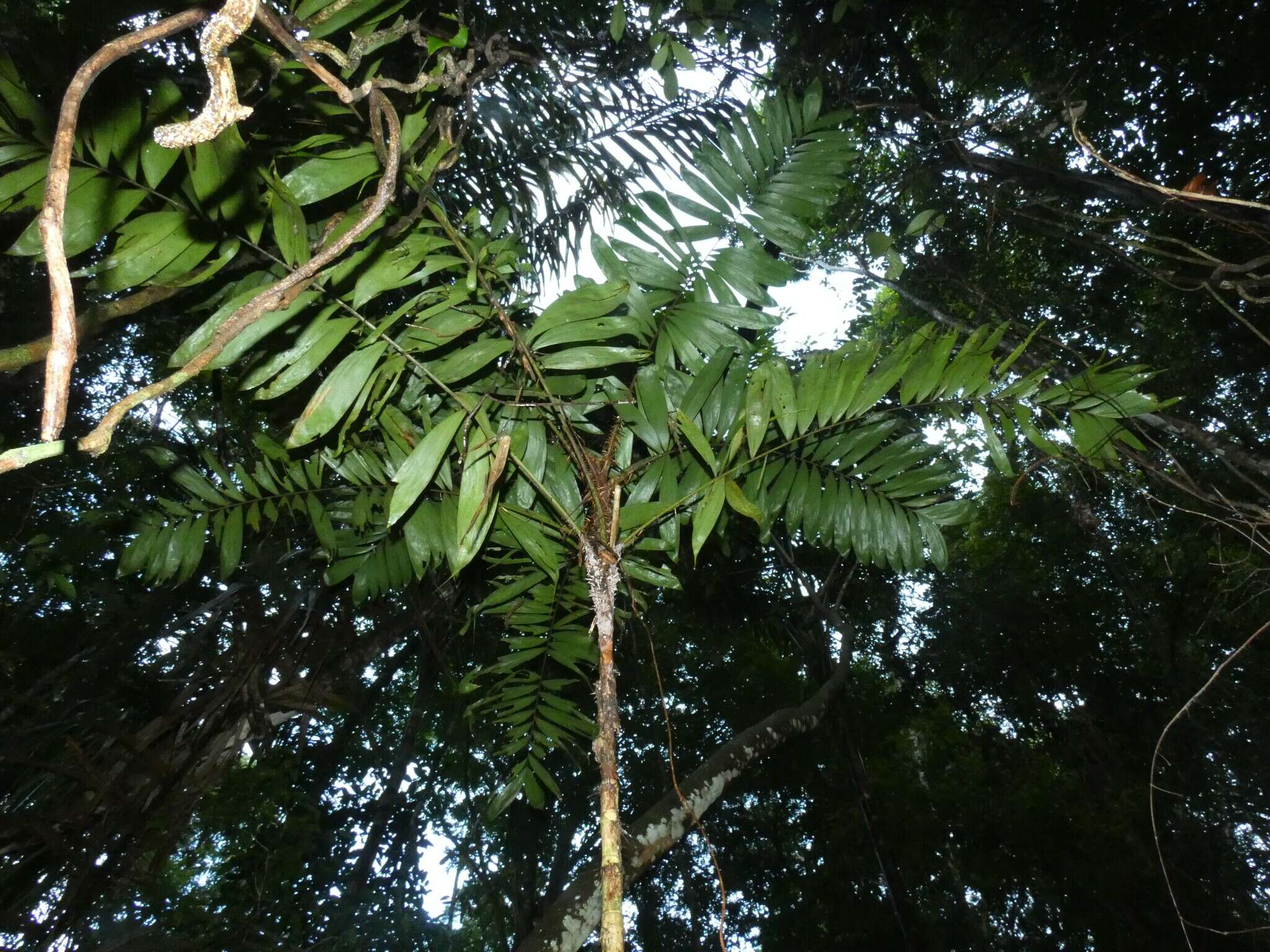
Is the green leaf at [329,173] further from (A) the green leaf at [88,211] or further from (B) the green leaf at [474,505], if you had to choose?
(B) the green leaf at [474,505]

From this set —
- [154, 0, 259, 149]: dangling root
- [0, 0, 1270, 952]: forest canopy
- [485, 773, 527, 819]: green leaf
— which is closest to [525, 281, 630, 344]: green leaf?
[0, 0, 1270, 952]: forest canopy

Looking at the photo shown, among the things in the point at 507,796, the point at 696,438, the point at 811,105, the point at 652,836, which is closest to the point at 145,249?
the point at 696,438

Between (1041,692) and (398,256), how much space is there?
30.0 ft

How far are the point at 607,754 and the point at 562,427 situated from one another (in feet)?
2.36

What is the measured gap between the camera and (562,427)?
4.67ft

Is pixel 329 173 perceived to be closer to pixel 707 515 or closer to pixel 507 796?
pixel 707 515

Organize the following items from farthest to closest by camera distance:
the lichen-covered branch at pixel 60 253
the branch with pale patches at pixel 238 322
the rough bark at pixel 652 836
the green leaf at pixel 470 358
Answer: the rough bark at pixel 652 836, the green leaf at pixel 470 358, the branch with pale patches at pixel 238 322, the lichen-covered branch at pixel 60 253

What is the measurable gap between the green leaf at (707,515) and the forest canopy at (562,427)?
5cm

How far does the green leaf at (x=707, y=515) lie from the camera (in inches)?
46.7

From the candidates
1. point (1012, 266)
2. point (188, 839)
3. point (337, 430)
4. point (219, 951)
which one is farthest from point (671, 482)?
point (1012, 266)

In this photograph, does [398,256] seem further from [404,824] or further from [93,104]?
[404,824]

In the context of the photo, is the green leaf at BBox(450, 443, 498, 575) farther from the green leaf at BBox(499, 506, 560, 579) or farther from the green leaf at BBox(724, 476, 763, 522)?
the green leaf at BBox(724, 476, 763, 522)

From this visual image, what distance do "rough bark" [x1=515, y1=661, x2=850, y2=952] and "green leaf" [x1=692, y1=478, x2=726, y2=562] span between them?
2.44 feet

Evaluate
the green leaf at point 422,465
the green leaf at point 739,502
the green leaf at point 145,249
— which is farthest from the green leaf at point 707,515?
the green leaf at point 145,249
